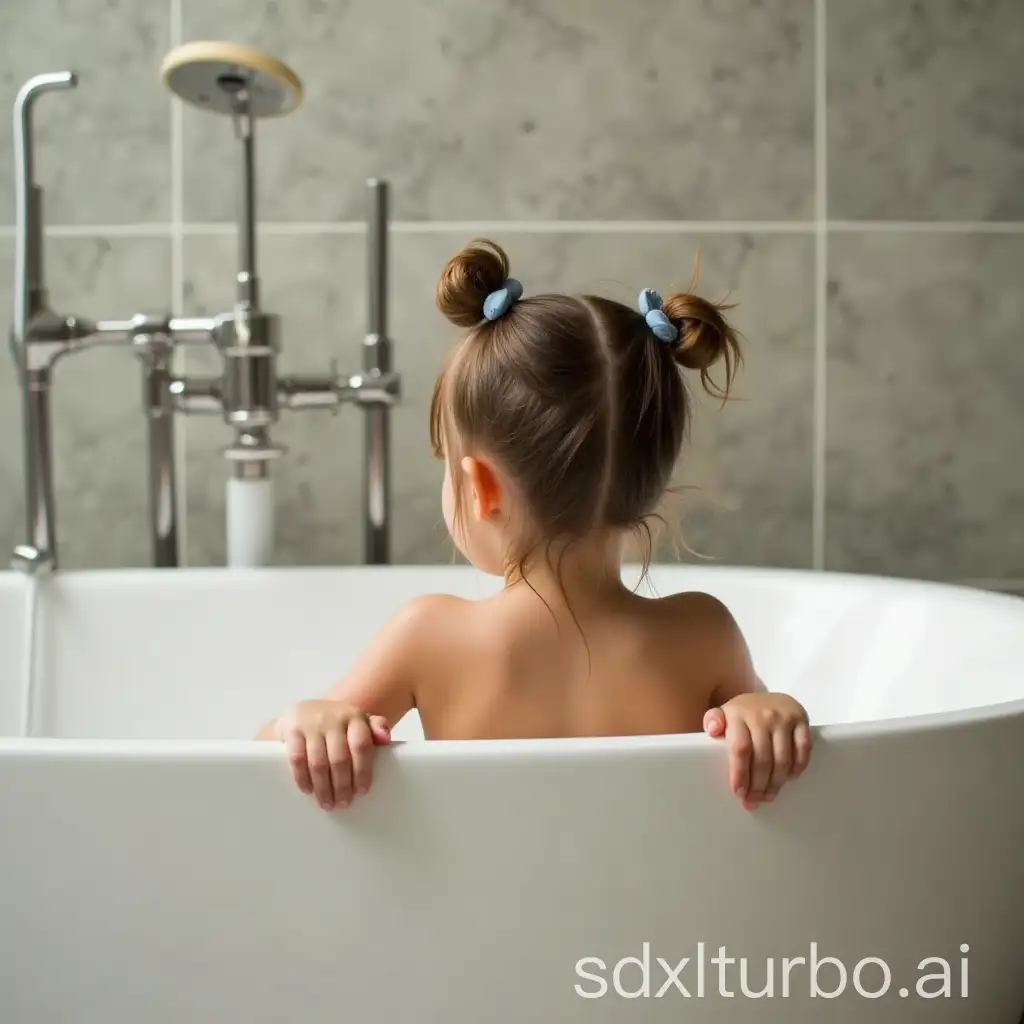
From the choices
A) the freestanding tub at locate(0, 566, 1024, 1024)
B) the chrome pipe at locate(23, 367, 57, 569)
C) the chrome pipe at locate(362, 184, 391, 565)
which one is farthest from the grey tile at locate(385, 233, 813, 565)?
the freestanding tub at locate(0, 566, 1024, 1024)

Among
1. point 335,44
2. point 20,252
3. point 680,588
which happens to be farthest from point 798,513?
point 20,252

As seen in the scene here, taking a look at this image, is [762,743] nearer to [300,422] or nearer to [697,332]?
[697,332]

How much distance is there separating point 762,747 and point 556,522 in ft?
0.69

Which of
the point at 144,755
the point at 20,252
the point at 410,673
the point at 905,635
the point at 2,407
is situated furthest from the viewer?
the point at 2,407

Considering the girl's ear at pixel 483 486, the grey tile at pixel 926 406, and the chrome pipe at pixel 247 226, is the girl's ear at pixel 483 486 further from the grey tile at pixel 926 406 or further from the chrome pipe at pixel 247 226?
the grey tile at pixel 926 406

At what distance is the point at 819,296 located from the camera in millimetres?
1449

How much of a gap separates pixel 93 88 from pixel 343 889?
1.14m

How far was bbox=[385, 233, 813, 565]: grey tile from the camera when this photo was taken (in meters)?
1.43

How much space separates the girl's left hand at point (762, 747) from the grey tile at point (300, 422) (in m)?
0.90

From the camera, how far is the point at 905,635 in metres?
1.09

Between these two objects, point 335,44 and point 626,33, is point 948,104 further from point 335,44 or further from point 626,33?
point 335,44

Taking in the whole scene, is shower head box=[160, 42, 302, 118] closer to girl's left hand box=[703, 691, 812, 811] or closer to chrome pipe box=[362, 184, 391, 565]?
chrome pipe box=[362, 184, 391, 565]

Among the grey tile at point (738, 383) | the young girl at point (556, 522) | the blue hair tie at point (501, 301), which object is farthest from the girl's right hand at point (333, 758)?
the grey tile at point (738, 383)

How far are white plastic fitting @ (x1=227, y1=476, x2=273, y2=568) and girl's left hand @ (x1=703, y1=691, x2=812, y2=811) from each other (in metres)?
0.76
